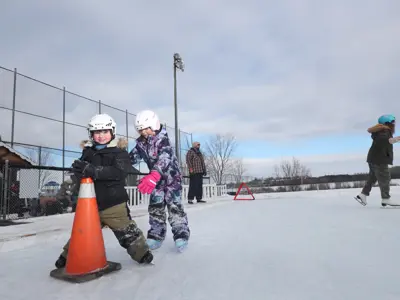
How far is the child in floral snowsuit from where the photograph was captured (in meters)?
3.03

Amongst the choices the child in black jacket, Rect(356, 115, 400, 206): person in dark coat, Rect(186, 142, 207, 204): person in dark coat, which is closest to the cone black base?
the child in black jacket

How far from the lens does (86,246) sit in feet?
7.57

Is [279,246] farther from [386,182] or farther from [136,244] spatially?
[386,182]

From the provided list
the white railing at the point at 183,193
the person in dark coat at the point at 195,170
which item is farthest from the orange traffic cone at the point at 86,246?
the white railing at the point at 183,193

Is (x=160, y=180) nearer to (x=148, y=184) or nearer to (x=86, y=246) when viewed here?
(x=148, y=184)

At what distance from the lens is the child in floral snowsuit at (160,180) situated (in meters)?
3.03

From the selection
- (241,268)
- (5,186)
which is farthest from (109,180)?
(5,186)

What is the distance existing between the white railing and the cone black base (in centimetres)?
702

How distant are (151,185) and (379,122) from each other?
5.29 metres

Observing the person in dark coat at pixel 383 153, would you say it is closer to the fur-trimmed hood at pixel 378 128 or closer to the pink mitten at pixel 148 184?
the fur-trimmed hood at pixel 378 128

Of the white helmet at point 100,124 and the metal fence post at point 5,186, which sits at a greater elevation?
the white helmet at point 100,124

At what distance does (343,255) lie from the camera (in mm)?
2574

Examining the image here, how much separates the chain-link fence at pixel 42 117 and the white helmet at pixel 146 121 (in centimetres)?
888

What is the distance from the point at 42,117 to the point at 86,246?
13200 mm
